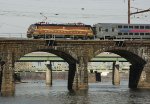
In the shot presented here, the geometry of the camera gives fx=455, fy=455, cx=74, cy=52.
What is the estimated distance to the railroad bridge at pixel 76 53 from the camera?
87500 mm

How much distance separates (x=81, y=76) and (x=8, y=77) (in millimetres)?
15569

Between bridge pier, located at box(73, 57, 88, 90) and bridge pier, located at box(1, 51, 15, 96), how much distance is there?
46.0 ft

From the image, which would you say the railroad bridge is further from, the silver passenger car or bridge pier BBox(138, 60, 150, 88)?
the silver passenger car

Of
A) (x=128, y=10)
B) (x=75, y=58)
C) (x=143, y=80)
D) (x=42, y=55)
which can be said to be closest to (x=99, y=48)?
(x=75, y=58)

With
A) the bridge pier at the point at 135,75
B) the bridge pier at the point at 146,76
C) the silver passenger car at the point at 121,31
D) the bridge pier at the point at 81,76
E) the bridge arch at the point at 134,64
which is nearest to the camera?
the bridge pier at the point at 81,76

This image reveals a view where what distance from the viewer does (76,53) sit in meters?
93.5

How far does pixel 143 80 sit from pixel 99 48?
13.6m

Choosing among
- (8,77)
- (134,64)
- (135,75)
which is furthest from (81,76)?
(134,64)

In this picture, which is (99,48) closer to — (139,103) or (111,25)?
(111,25)

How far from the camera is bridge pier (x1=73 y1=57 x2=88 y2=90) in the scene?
93.4m

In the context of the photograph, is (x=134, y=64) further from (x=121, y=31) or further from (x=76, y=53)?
(x=76, y=53)

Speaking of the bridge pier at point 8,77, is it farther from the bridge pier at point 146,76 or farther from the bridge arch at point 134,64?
the bridge pier at point 146,76

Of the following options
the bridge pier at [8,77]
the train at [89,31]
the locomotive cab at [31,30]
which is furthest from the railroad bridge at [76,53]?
the locomotive cab at [31,30]

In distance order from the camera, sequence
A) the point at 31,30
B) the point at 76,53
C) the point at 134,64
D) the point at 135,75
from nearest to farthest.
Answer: the point at 76,53, the point at 31,30, the point at 135,75, the point at 134,64
